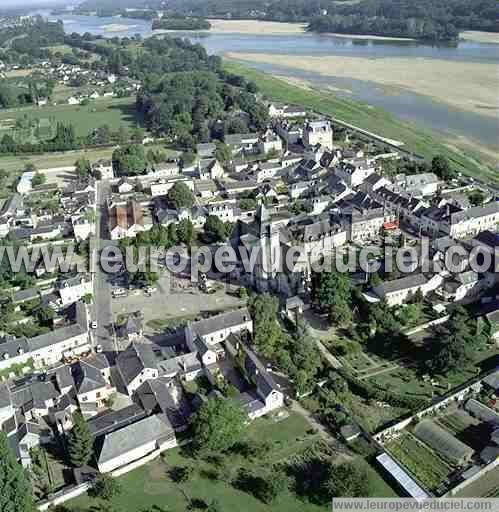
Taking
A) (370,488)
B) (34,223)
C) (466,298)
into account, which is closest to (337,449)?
(370,488)

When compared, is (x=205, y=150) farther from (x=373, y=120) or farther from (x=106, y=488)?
(x=106, y=488)

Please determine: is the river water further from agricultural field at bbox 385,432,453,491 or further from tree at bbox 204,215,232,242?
agricultural field at bbox 385,432,453,491

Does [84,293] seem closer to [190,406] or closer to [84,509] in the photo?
[190,406]

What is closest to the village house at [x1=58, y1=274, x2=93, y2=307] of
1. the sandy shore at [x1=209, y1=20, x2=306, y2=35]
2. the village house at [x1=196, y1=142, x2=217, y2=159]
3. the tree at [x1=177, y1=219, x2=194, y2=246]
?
the tree at [x1=177, y1=219, x2=194, y2=246]

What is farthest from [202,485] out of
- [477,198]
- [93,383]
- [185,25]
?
[185,25]

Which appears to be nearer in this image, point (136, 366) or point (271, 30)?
point (136, 366)

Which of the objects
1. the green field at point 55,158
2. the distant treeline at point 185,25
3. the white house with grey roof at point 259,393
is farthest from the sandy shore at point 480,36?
the white house with grey roof at point 259,393
